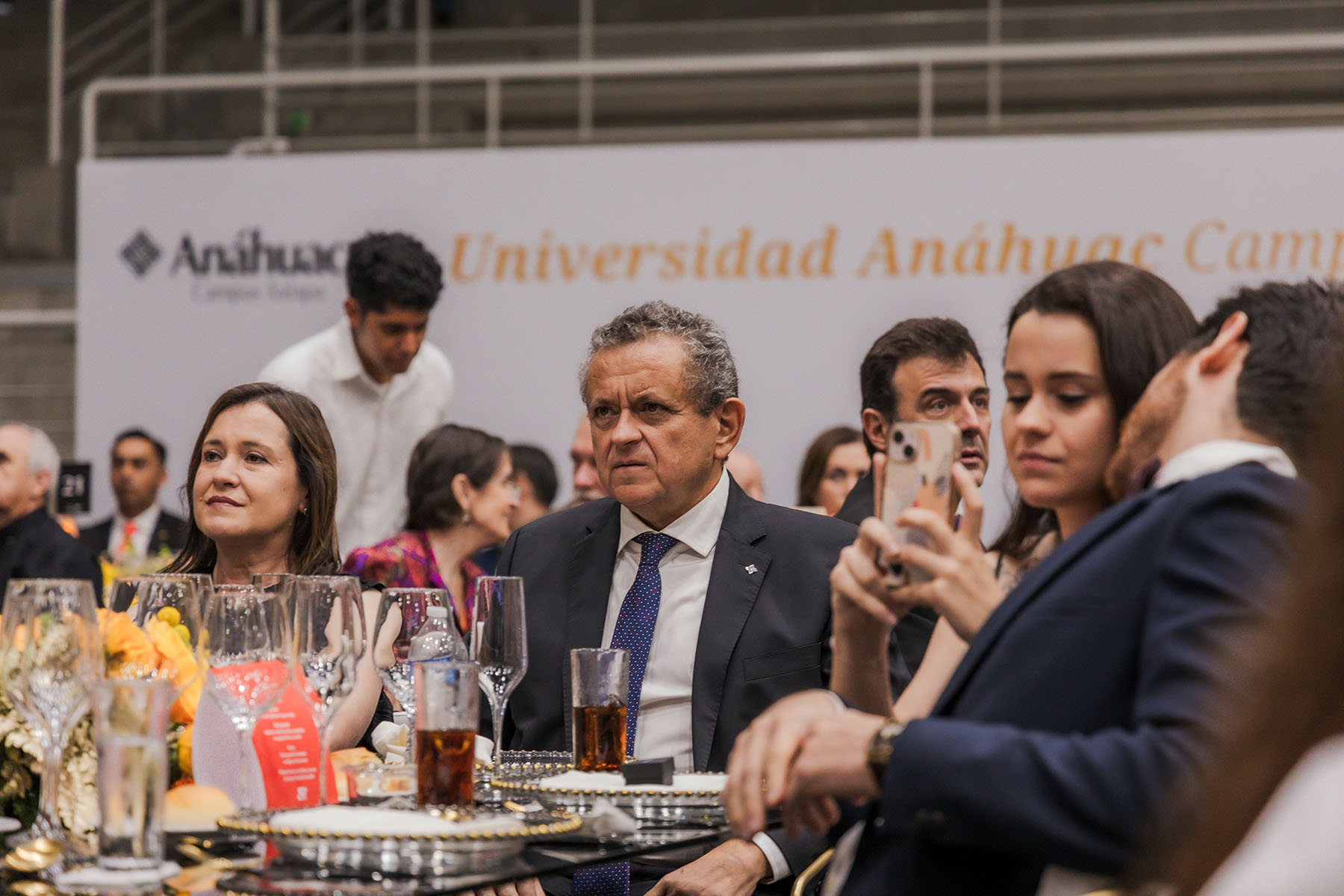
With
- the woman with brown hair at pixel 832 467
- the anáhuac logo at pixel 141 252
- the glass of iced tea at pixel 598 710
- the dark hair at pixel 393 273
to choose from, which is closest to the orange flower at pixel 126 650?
the glass of iced tea at pixel 598 710

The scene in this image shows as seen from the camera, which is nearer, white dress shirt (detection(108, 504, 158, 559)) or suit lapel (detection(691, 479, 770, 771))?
suit lapel (detection(691, 479, 770, 771))

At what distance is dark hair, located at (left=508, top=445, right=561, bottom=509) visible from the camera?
538 centimetres

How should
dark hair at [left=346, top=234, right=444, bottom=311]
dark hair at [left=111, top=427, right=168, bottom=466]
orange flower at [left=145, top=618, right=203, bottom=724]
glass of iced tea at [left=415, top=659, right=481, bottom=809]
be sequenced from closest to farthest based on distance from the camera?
glass of iced tea at [left=415, top=659, right=481, bottom=809] < orange flower at [left=145, top=618, right=203, bottom=724] < dark hair at [left=346, top=234, right=444, bottom=311] < dark hair at [left=111, top=427, right=168, bottom=466]

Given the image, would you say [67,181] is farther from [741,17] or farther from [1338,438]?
[1338,438]

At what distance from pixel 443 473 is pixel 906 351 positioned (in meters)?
1.49

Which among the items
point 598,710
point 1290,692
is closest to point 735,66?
point 598,710

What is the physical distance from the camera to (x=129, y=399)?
20.2ft

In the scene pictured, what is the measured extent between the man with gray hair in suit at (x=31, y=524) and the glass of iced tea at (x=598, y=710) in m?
3.04

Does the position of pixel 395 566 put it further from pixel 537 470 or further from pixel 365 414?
pixel 537 470

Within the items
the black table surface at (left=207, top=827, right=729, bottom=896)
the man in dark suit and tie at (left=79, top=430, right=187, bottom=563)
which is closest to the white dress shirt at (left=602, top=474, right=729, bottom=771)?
the black table surface at (left=207, top=827, right=729, bottom=896)

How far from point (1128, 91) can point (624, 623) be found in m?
5.60

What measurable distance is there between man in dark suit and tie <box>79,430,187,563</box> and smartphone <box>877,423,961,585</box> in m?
5.12

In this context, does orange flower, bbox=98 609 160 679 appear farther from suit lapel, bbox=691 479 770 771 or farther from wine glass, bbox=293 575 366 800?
suit lapel, bbox=691 479 770 771

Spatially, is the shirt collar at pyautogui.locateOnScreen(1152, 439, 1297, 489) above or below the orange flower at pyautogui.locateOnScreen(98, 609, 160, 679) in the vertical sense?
above
